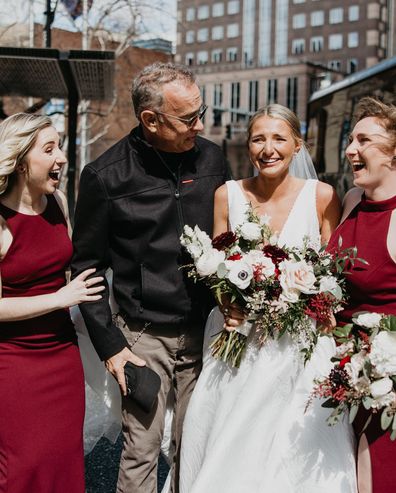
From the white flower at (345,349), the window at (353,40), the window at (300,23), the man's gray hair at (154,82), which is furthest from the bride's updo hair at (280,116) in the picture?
the window at (300,23)

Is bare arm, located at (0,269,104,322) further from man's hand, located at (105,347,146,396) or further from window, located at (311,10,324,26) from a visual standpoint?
window, located at (311,10,324,26)

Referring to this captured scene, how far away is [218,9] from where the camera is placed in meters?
105

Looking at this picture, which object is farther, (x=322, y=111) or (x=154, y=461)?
(x=322, y=111)

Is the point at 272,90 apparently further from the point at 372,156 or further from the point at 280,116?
the point at 372,156

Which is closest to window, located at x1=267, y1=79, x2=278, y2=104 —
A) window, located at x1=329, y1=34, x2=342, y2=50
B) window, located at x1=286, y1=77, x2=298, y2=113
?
window, located at x1=286, y1=77, x2=298, y2=113

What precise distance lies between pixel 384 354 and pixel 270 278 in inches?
24.3

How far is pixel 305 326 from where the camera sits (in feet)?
9.68

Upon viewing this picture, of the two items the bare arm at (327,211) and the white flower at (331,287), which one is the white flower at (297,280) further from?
the bare arm at (327,211)

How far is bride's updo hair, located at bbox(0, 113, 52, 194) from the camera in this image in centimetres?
306

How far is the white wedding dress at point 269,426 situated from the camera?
2.97m

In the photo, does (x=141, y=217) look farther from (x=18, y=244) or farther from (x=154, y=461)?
(x=154, y=461)

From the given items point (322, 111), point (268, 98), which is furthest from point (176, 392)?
point (268, 98)

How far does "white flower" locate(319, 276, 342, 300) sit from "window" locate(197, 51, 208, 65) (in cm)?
10372

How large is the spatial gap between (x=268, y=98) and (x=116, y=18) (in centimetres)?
7026
